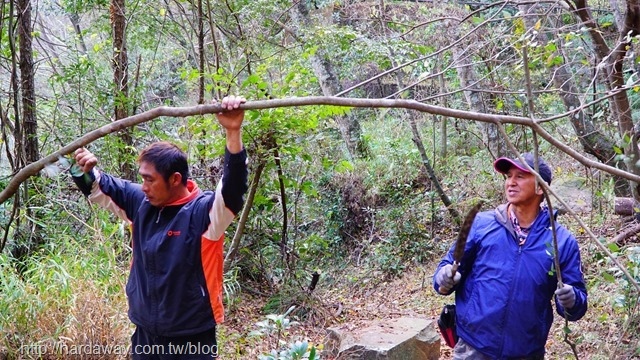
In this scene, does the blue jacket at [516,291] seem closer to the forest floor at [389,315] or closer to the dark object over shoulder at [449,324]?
the dark object over shoulder at [449,324]

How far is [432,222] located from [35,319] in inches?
254

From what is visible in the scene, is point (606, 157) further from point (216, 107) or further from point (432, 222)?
point (216, 107)

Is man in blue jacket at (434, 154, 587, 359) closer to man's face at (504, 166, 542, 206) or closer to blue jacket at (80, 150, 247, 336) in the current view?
man's face at (504, 166, 542, 206)

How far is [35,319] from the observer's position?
4.59 meters

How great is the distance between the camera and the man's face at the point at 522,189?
3113mm

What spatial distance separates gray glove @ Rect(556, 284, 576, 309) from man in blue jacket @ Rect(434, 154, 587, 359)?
31 millimetres

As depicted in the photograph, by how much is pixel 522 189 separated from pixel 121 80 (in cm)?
570

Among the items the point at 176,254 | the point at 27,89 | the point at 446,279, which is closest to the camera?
the point at 176,254

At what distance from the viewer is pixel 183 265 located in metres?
2.98

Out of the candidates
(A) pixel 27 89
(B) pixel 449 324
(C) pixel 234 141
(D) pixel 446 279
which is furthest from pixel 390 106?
(A) pixel 27 89

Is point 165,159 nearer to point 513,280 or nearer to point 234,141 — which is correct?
point 234,141

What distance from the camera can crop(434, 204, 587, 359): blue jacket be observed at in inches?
118

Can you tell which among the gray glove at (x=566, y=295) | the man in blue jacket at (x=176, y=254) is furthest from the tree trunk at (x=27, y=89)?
the gray glove at (x=566, y=295)

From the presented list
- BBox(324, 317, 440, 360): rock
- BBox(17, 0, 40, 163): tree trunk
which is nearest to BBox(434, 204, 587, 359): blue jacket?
BBox(324, 317, 440, 360): rock
